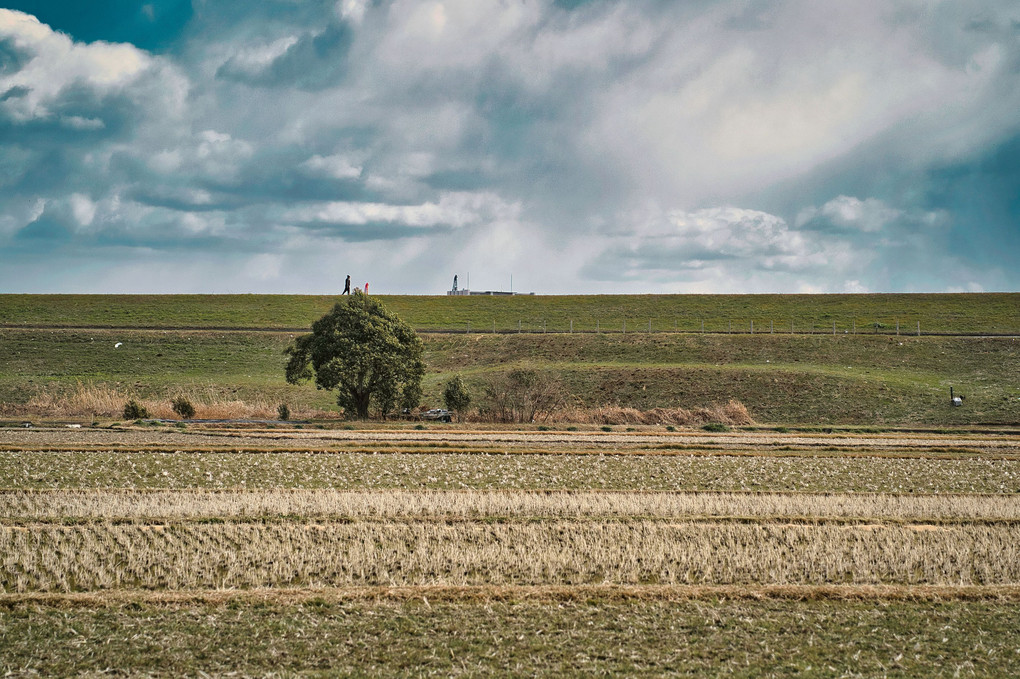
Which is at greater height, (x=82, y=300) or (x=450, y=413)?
(x=82, y=300)

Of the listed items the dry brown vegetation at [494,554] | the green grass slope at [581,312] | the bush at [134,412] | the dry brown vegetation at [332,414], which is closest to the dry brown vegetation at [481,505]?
the dry brown vegetation at [494,554]

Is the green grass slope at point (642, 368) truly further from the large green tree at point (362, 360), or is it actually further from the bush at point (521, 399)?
the large green tree at point (362, 360)

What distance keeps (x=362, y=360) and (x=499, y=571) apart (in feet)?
120

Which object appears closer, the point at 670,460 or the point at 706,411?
the point at 670,460

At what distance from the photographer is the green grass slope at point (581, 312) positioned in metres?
91.1

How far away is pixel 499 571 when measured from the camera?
15516 millimetres

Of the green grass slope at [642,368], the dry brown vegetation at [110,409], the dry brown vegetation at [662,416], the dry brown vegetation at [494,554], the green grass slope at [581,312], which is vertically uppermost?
the green grass slope at [581,312]

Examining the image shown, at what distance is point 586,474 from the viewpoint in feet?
92.4

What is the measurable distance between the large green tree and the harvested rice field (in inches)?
877

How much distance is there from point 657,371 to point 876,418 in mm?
16610

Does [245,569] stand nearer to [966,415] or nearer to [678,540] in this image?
[678,540]

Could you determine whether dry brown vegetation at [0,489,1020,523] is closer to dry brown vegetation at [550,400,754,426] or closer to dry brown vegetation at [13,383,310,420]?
dry brown vegetation at [550,400,754,426]

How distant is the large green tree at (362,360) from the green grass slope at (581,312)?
38.9 meters

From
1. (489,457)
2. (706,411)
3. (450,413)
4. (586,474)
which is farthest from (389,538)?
(706,411)
